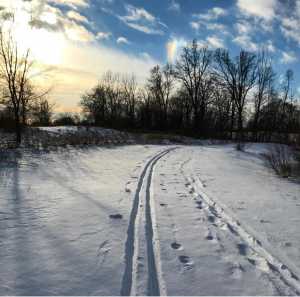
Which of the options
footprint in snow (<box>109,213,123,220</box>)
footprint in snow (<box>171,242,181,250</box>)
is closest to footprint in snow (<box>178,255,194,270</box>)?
footprint in snow (<box>171,242,181,250</box>)

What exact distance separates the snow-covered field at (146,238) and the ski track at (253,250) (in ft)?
0.04

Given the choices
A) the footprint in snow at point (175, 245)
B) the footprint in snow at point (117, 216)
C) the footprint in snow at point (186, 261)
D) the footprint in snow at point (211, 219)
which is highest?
the footprint in snow at point (211, 219)

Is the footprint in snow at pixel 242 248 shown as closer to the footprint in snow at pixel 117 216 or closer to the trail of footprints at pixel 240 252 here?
the trail of footprints at pixel 240 252

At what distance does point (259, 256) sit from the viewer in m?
3.48

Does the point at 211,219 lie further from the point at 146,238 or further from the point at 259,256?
the point at 146,238

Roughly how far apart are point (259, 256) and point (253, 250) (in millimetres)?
169

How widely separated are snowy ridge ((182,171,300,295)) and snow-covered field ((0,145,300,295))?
0.04 ft

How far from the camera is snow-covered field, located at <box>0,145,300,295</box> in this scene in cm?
283

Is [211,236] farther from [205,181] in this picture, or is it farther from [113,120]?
[113,120]

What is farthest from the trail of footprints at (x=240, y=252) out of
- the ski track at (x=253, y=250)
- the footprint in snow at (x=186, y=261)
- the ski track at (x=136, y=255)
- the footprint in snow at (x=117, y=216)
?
the footprint in snow at (x=117, y=216)

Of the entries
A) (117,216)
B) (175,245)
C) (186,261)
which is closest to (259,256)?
(186,261)

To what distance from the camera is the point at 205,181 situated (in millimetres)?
8094

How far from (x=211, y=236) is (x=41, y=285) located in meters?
2.45

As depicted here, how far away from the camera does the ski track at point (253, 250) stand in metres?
2.89
